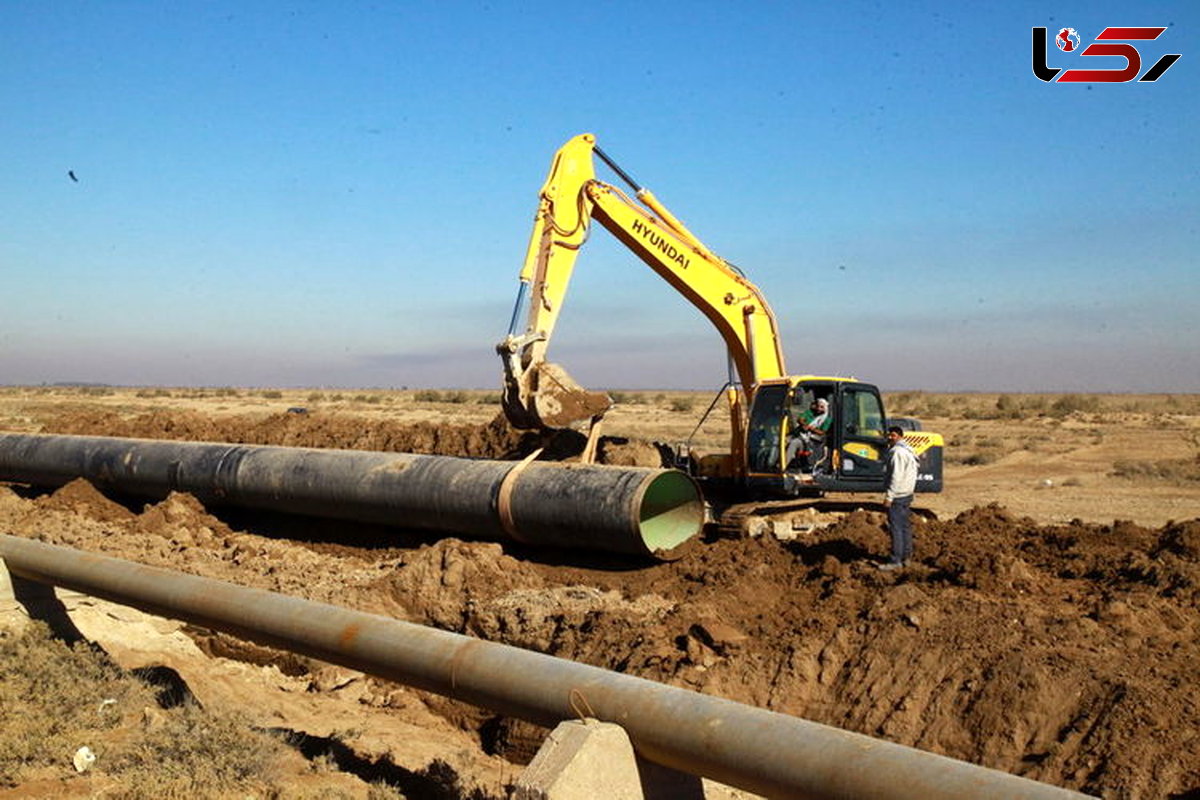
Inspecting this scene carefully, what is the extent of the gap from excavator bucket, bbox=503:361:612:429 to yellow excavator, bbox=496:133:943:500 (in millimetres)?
14

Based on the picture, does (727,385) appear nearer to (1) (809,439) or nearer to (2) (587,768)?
(1) (809,439)

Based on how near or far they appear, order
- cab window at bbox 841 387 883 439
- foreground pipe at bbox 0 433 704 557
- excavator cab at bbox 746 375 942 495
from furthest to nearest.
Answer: cab window at bbox 841 387 883 439, excavator cab at bbox 746 375 942 495, foreground pipe at bbox 0 433 704 557

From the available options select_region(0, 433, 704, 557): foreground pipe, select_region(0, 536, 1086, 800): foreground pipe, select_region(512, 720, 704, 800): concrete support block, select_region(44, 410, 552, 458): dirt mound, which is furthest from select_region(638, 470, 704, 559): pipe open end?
select_region(512, 720, 704, 800): concrete support block

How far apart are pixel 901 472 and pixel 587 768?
7.15 meters

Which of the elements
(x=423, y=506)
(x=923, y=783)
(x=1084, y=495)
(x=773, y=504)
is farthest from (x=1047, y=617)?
(x=1084, y=495)

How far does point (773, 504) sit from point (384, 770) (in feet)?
23.7

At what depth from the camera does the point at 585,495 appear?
38.7 ft

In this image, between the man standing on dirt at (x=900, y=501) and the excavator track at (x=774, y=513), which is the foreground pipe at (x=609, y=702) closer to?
the man standing on dirt at (x=900, y=501)

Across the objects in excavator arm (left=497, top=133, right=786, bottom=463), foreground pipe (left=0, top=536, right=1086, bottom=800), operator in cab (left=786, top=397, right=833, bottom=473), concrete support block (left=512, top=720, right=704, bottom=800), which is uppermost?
excavator arm (left=497, top=133, right=786, bottom=463)

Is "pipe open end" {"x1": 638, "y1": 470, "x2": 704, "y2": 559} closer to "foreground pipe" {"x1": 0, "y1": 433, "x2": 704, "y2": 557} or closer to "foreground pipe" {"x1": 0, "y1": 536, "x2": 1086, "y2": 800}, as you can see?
"foreground pipe" {"x1": 0, "y1": 433, "x2": 704, "y2": 557}

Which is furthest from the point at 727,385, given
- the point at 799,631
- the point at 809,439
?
the point at 799,631

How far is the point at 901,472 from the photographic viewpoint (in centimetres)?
1088

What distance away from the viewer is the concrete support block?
4.39 meters

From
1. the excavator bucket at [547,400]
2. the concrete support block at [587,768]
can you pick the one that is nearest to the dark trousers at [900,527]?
the excavator bucket at [547,400]
